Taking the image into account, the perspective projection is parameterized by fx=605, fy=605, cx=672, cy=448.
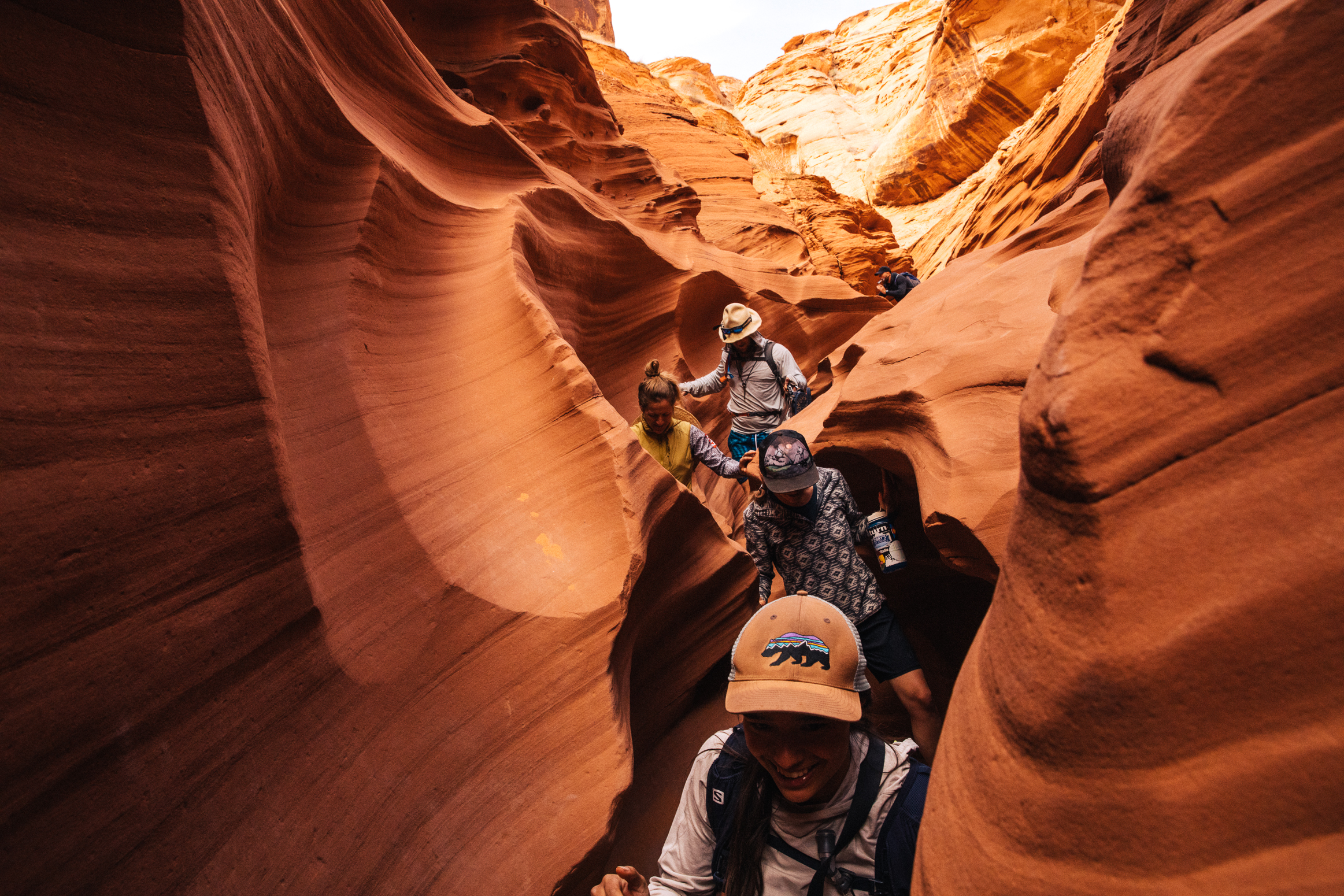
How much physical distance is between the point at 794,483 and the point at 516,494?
1519 millimetres

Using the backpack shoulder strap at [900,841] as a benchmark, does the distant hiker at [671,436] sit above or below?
above

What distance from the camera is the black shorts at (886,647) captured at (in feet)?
9.40

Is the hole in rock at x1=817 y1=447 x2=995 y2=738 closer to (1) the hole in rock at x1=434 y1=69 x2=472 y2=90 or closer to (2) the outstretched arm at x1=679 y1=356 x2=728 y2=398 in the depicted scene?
(2) the outstretched arm at x1=679 y1=356 x2=728 y2=398

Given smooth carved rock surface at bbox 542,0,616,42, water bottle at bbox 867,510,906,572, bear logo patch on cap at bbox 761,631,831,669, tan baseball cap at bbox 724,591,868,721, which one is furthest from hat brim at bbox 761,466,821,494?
smooth carved rock surface at bbox 542,0,616,42

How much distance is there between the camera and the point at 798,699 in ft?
5.76

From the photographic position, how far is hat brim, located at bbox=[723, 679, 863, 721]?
5.70 ft

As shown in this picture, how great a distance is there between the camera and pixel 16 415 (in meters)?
1.56

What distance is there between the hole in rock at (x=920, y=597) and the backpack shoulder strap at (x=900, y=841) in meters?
2.31

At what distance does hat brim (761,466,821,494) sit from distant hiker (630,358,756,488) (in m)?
1.36

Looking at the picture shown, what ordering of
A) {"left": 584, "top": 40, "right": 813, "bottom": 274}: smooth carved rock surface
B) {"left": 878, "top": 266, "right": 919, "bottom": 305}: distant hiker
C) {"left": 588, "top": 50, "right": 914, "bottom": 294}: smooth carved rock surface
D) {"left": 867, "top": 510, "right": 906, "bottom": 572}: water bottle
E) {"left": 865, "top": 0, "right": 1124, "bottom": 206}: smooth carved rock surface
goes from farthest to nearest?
{"left": 865, "top": 0, "right": 1124, "bottom": 206}: smooth carved rock surface
{"left": 588, "top": 50, "right": 914, "bottom": 294}: smooth carved rock surface
{"left": 584, "top": 40, "right": 813, "bottom": 274}: smooth carved rock surface
{"left": 878, "top": 266, "right": 919, "bottom": 305}: distant hiker
{"left": 867, "top": 510, "right": 906, "bottom": 572}: water bottle

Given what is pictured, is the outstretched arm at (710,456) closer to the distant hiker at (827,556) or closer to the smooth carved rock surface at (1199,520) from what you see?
the distant hiker at (827,556)

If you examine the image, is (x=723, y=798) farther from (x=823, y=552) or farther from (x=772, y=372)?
(x=772, y=372)

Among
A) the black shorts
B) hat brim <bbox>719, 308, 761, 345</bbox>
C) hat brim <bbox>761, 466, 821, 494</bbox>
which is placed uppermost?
hat brim <bbox>719, 308, 761, 345</bbox>

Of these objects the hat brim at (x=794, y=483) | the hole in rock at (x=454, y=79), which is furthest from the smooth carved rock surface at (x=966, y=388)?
the hole in rock at (x=454, y=79)
